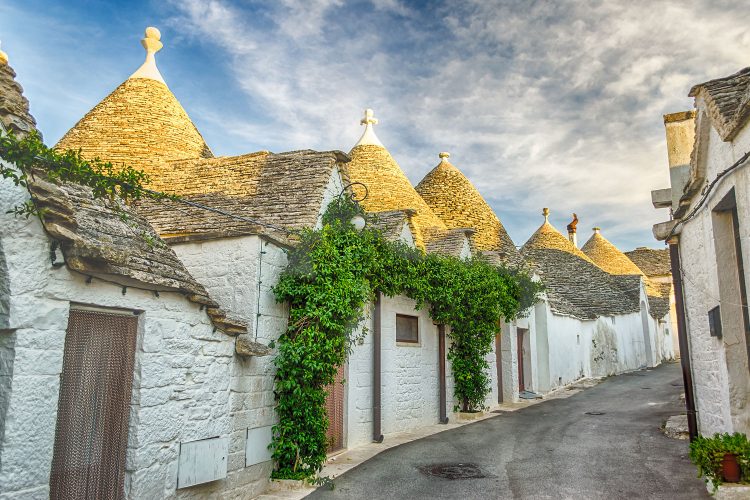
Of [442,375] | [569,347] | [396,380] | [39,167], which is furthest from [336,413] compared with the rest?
[569,347]

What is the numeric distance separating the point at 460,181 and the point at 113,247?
18029 millimetres

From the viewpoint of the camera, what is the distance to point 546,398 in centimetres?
1744

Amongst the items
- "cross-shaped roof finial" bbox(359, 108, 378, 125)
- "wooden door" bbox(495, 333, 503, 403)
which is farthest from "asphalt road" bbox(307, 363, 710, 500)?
"cross-shaped roof finial" bbox(359, 108, 378, 125)

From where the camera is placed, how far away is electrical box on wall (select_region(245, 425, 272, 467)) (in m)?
6.87

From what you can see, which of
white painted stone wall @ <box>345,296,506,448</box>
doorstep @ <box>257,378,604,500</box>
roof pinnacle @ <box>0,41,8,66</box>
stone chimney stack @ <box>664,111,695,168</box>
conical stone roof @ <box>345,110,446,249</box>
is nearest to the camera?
roof pinnacle @ <box>0,41,8,66</box>

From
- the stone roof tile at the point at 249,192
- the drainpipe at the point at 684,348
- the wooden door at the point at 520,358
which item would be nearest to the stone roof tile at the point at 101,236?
the stone roof tile at the point at 249,192

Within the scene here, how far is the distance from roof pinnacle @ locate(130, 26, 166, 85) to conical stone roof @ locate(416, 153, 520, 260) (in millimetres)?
10275

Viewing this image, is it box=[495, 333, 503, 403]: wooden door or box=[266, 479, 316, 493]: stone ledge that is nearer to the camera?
box=[266, 479, 316, 493]: stone ledge

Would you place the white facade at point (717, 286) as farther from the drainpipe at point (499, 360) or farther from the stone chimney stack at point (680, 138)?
the drainpipe at point (499, 360)

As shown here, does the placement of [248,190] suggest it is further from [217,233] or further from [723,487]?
[723,487]

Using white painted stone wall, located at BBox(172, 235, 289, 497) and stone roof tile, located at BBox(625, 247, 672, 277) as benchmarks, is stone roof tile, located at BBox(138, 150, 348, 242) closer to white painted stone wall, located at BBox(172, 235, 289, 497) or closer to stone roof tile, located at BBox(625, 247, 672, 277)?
white painted stone wall, located at BBox(172, 235, 289, 497)

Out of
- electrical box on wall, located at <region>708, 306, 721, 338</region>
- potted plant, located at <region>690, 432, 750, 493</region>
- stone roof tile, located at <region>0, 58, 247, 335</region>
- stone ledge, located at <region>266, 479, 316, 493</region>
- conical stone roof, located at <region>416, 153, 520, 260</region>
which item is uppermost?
conical stone roof, located at <region>416, 153, 520, 260</region>

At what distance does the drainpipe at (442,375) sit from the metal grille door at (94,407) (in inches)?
346

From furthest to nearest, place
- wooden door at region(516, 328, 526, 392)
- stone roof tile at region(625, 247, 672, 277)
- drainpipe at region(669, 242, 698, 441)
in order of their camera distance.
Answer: stone roof tile at region(625, 247, 672, 277)
wooden door at region(516, 328, 526, 392)
drainpipe at region(669, 242, 698, 441)
